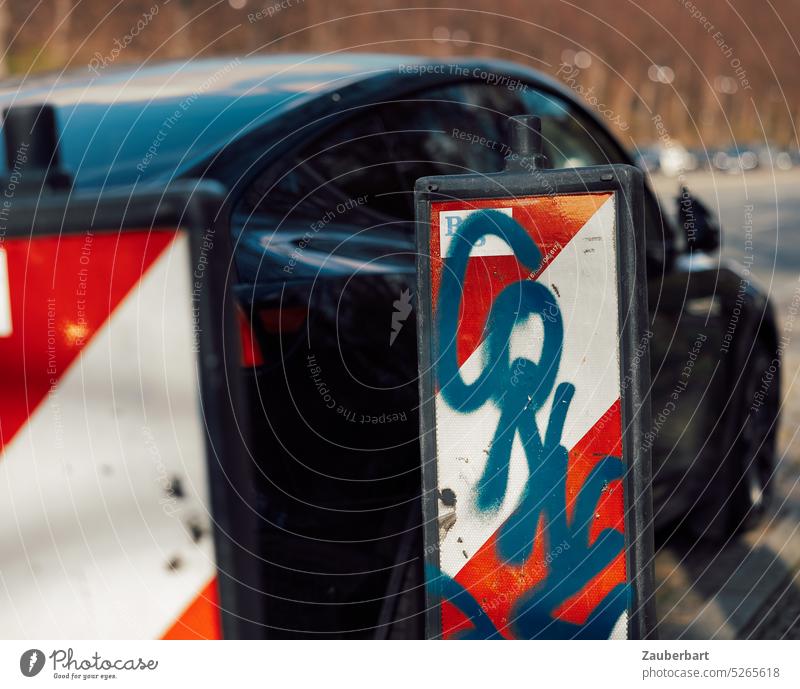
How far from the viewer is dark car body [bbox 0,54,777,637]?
2.06 meters

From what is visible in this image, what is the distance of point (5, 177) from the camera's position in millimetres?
2084

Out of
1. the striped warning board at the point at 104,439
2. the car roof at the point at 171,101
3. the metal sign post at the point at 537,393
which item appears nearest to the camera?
the striped warning board at the point at 104,439

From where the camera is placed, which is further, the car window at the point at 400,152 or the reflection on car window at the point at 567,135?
the reflection on car window at the point at 567,135

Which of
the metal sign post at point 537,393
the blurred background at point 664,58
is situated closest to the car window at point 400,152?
the blurred background at point 664,58

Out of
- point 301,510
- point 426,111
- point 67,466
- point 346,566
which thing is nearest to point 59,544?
point 67,466

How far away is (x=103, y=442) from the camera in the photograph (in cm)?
137

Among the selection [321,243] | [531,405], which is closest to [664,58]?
[321,243]

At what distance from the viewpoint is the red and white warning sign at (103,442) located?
4.16 feet

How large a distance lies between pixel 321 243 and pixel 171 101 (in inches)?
21.9

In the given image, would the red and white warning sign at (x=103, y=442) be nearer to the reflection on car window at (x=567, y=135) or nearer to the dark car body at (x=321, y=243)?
the dark car body at (x=321, y=243)

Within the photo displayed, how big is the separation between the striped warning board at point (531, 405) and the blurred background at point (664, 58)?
0.41 meters

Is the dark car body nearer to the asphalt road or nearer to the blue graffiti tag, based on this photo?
the blue graffiti tag

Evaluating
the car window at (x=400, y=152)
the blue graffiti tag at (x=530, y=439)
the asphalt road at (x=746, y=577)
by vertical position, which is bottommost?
the asphalt road at (x=746, y=577)

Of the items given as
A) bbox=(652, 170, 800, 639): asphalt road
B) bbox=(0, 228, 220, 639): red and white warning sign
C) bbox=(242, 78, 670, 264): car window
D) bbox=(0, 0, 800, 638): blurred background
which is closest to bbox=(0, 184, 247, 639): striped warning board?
bbox=(0, 228, 220, 639): red and white warning sign
